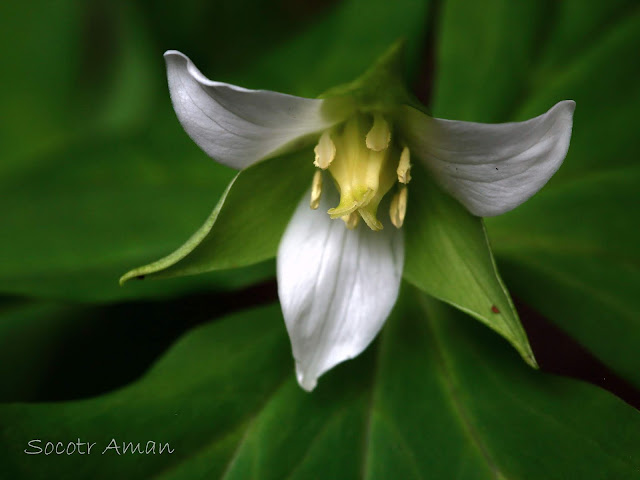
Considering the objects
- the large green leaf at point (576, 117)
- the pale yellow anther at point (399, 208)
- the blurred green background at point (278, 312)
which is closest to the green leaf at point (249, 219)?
the pale yellow anther at point (399, 208)

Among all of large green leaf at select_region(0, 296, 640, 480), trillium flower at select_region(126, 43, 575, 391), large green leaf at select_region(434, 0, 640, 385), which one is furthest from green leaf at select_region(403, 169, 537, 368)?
large green leaf at select_region(434, 0, 640, 385)

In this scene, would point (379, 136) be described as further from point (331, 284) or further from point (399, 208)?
point (331, 284)

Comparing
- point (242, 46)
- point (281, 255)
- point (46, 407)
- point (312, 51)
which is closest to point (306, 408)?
point (281, 255)

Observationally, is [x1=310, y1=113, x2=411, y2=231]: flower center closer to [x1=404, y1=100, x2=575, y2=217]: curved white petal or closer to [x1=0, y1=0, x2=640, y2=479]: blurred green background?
[x1=404, y1=100, x2=575, y2=217]: curved white petal

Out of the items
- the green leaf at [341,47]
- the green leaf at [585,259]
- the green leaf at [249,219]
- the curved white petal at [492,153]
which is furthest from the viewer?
the green leaf at [341,47]

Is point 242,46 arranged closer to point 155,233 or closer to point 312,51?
point 312,51

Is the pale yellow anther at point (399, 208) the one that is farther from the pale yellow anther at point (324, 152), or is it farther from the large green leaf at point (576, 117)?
the large green leaf at point (576, 117)

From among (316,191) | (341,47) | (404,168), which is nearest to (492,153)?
(404,168)
